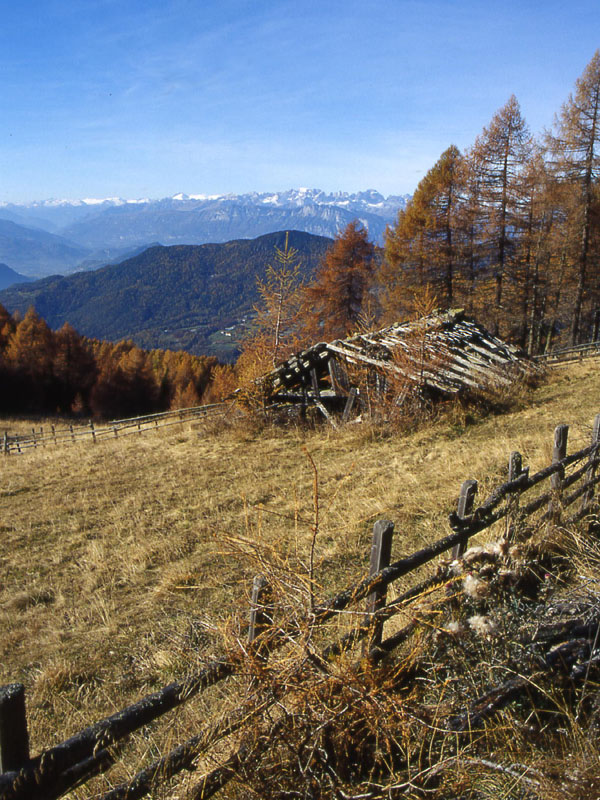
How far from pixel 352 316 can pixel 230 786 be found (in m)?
31.2

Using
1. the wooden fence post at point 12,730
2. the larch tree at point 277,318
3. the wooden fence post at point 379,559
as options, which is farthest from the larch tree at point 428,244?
→ the wooden fence post at point 12,730

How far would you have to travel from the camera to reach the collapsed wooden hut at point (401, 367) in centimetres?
1401

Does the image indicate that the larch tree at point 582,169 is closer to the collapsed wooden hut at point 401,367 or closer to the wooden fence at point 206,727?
the collapsed wooden hut at point 401,367

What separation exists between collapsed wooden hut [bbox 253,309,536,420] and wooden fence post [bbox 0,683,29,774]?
1244cm

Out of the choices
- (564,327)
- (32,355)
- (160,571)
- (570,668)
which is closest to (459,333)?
(160,571)

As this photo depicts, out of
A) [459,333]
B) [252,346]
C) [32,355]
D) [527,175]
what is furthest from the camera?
[32,355]

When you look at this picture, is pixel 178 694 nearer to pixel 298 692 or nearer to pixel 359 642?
pixel 298 692

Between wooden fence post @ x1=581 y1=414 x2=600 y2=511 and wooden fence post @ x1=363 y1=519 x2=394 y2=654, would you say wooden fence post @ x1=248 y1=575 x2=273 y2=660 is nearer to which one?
wooden fence post @ x1=363 y1=519 x2=394 y2=654

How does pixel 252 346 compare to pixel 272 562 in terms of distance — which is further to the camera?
pixel 252 346

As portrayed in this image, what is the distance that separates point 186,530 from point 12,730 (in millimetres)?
6722

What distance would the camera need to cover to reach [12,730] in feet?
6.33

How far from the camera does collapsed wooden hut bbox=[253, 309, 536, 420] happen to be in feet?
46.0

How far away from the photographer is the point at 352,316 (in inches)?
1283

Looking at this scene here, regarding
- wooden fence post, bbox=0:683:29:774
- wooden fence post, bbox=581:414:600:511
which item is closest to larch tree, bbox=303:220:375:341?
wooden fence post, bbox=581:414:600:511
